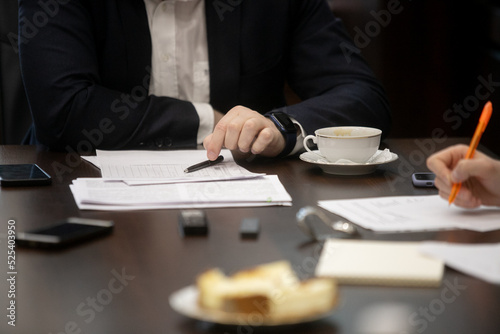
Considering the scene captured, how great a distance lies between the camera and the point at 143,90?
1.84 meters

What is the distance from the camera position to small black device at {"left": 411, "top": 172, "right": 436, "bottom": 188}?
1.21 meters

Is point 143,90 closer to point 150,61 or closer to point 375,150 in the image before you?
point 150,61

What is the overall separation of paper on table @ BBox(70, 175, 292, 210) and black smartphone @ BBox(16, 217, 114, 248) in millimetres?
115

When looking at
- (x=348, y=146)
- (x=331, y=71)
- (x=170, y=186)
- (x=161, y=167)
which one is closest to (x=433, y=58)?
(x=331, y=71)

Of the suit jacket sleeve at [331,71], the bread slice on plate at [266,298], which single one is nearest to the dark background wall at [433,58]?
the suit jacket sleeve at [331,71]

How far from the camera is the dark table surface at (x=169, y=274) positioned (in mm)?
668

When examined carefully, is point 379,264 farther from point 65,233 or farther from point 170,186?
point 170,186

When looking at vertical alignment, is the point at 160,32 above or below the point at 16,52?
above

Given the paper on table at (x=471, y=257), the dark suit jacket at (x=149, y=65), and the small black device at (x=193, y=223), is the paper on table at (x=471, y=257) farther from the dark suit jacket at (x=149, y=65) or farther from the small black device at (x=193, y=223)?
the dark suit jacket at (x=149, y=65)

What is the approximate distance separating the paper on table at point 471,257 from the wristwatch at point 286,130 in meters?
0.65

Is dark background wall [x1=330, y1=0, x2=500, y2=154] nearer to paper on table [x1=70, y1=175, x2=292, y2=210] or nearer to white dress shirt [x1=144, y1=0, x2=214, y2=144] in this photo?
white dress shirt [x1=144, y1=0, x2=214, y2=144]

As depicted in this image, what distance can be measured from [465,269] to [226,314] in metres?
0.31

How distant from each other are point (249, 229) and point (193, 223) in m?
0.08

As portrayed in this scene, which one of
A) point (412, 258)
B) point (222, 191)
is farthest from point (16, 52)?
point (412, 258)
